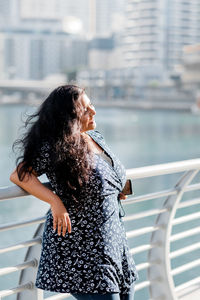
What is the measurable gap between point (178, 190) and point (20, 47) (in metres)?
126

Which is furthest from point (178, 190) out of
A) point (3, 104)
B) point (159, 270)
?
point (3, 104)

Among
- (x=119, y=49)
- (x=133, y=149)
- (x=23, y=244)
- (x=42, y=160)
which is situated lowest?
(x=133, y=149)

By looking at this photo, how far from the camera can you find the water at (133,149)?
12349mm

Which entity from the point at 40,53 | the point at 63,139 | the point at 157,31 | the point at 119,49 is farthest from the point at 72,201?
the point at 40,53

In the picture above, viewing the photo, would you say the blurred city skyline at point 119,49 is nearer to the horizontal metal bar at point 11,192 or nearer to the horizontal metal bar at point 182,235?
the horizontal metal bar at point 182,235

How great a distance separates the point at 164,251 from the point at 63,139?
844mm

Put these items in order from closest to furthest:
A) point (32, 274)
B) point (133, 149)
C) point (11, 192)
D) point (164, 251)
→ point (11, 192) → point (32, 274) → point (164, 251) → point (133, 149)

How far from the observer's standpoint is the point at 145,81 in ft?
304

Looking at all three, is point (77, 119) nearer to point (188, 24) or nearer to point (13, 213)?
point (13, 213)

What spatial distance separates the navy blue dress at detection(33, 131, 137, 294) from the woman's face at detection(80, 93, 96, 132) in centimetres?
11

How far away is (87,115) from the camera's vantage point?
4.93 feet

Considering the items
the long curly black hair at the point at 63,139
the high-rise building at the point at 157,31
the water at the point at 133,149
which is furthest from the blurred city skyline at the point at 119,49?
the long curly black hair at the point at 63,139

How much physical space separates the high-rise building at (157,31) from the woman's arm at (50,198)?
101m

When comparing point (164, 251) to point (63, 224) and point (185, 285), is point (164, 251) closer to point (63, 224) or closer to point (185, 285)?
point (185, 285)
